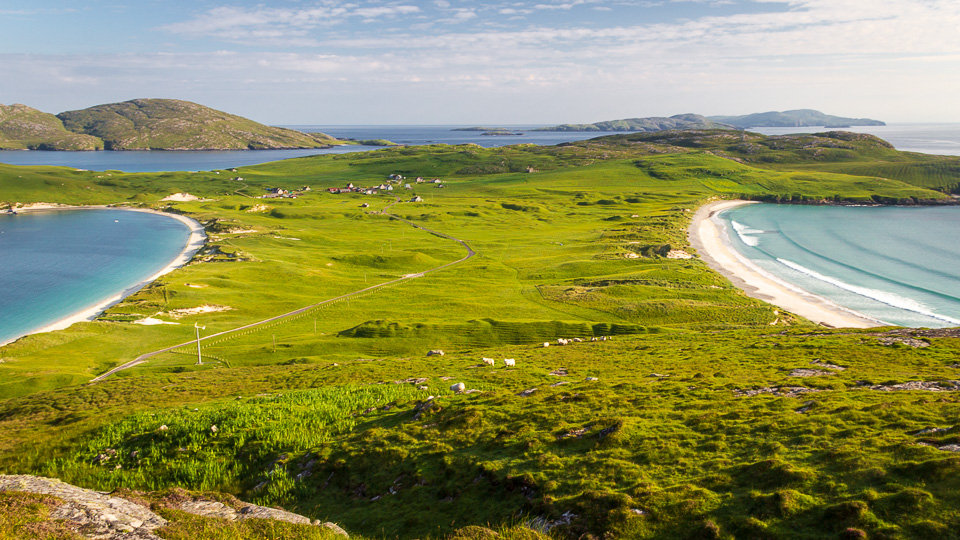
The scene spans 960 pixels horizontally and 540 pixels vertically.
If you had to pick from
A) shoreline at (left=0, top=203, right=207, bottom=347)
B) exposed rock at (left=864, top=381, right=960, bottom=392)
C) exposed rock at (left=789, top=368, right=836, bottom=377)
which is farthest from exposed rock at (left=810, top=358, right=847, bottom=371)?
shoreline at (left=0, top=203, right=207, bottom=347)

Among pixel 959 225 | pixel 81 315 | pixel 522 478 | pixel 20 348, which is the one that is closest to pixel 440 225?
pixel 81 315

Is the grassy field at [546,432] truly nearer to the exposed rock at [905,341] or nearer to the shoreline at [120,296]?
the exposed rock at [905,341]

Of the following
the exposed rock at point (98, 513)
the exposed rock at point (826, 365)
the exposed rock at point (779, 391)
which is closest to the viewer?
the exposed rock at point (98, 513)

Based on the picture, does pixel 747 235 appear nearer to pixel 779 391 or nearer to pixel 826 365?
pixel 826 365

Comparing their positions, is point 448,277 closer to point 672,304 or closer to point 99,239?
point 672,304

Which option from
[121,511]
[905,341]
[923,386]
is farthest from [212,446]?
[905,341]

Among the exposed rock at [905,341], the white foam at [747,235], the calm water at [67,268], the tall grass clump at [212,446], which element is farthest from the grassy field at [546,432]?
the white foam at [747,235]
